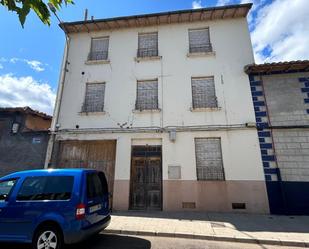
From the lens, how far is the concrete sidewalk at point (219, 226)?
16.9ft

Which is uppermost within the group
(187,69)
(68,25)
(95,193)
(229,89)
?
(68,25)

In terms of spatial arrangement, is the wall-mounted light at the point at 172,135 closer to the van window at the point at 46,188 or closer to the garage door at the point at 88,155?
the garage door at the point at 88,155

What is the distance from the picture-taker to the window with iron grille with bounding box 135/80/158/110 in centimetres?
959

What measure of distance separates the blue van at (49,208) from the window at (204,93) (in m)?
6.29

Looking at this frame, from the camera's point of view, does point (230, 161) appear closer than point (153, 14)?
Yes

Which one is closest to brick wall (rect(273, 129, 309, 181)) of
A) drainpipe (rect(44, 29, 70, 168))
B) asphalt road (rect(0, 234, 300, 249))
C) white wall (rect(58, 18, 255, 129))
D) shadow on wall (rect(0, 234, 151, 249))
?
white wall (rect(58, 18, 255, 129))

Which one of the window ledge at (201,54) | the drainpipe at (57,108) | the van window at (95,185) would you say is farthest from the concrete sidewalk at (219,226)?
the window ledge at (201,54)

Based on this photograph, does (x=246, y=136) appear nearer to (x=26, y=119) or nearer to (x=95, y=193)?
(x=95, y=193)

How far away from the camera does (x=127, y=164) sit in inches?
351

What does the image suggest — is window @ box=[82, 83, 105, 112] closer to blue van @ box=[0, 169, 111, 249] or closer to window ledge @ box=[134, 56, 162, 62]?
window ledge @ box=[134, 56, 162, 62]

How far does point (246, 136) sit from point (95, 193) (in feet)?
21.9

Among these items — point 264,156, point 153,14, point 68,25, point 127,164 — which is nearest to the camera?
point 264,156

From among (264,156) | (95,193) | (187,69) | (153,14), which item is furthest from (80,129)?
(264,156)

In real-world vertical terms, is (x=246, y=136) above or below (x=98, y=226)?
above
